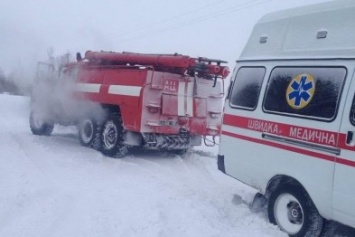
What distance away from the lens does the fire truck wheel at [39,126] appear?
1338cm

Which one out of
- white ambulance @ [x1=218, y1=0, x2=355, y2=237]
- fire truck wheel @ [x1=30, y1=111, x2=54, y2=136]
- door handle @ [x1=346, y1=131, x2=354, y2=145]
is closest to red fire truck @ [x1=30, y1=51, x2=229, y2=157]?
fire truck wheel @ [x1=30, y1=111, x2=54, y2=136]

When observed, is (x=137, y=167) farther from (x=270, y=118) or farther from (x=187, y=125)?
(x=270, y=118)

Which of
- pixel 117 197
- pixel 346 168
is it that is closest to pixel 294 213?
pixel 346 168

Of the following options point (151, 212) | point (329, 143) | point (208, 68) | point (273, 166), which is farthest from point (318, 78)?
point (208, 68)

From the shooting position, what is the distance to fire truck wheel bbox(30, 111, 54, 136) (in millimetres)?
13383

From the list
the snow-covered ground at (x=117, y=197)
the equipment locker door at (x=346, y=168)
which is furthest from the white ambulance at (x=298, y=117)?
the snow-covered ground at (x=117, y=197)

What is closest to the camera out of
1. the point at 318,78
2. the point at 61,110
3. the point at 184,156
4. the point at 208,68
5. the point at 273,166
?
the point at 318,78

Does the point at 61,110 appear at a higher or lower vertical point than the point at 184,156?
higher

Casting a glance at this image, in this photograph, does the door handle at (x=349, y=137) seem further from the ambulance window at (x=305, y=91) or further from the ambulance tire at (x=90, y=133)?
the ambulance tire at (x=90, y=133)

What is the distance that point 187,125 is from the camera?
10039mm

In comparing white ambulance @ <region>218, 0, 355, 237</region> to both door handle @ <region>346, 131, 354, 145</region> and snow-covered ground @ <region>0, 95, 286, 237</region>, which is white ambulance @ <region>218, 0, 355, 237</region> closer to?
door handle @ <region>346, 131, 354, 145</region>

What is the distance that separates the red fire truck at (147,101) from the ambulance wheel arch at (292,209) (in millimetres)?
4403

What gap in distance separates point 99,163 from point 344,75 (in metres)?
6.10

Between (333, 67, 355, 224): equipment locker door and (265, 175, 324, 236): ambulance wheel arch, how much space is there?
0.43m
